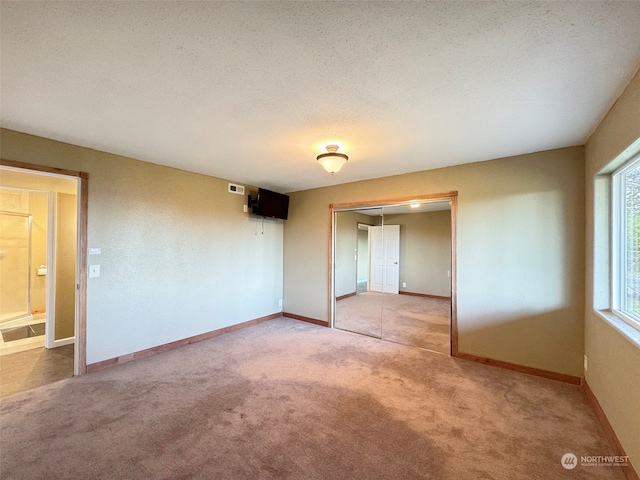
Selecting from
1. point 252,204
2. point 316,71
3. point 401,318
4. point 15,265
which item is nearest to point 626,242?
point 316,71

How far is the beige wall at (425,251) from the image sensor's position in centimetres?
445

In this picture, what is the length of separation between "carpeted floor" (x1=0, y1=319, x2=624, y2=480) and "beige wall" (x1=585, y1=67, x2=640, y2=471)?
26cm

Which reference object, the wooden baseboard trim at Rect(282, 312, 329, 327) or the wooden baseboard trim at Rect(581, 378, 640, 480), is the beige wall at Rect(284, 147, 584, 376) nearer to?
the wooden baseboard trim at Rect(581, 378, 640, 480)

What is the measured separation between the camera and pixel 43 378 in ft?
9.28

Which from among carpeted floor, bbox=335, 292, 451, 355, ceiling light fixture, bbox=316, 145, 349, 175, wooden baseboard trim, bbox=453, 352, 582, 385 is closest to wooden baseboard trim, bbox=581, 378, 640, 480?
wooden baseboard trim, bbox=453, 352, 582, 385

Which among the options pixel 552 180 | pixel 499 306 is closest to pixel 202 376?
pixel 499 306

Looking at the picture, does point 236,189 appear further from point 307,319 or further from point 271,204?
point 307,319

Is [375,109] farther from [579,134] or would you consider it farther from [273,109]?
[579,134]

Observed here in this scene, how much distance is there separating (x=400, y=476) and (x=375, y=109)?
2.45 metres

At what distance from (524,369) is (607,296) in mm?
1167

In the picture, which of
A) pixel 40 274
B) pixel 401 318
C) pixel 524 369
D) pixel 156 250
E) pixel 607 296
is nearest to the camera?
pixel 607 296

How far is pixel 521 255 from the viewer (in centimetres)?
308

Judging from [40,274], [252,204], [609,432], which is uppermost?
[252,204]

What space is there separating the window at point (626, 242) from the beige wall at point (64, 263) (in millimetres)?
5989
